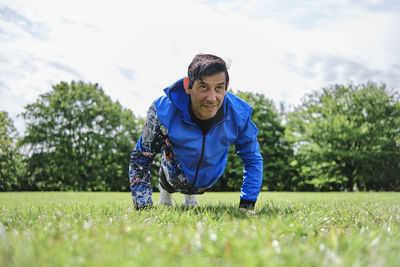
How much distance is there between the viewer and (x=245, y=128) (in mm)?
4008

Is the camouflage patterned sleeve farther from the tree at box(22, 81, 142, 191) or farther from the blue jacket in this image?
the tree at box(22, 81, 142, 191)

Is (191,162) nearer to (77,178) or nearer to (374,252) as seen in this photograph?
(374,252)

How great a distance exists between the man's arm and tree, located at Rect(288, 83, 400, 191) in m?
29.0

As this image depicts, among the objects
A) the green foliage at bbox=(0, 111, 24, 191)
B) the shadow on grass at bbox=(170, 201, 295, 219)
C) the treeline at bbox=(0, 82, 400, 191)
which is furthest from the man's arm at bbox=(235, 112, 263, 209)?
the green foliage at bbox=(0, 111, 24, 191)

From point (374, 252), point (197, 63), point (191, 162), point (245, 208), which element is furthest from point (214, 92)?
point (374, 252)

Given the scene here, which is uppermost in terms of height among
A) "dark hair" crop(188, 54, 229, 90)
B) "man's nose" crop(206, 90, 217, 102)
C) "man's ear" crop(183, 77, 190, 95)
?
"dark hair" crop(188, 54, 229, 90)

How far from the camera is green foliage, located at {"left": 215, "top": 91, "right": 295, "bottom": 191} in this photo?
3484 cm

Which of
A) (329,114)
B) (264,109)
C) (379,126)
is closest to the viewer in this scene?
(379,126)

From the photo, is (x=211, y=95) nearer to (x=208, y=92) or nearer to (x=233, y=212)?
(x=208, y=92)

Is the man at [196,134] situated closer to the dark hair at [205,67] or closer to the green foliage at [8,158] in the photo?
the dark hair at [205,67]

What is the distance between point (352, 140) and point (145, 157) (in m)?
30.8

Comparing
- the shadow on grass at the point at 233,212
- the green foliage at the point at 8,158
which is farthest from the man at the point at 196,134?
the green foliage at the point at 8,158

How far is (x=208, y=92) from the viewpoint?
333 centimetres

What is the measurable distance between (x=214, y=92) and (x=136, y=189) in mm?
1707
